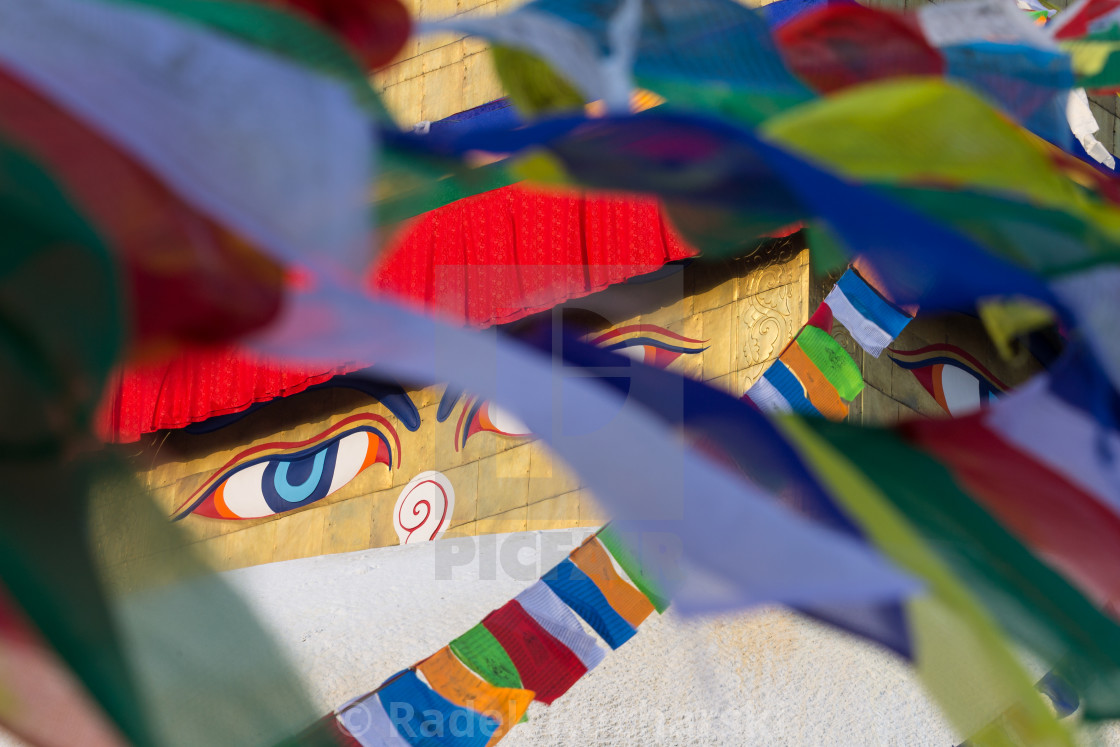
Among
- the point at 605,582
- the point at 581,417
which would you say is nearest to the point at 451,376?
the point at 581,417

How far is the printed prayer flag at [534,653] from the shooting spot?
278 centimetres

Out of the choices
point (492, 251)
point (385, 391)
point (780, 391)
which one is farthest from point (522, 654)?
point (385, 391)

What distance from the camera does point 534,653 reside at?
2805mm

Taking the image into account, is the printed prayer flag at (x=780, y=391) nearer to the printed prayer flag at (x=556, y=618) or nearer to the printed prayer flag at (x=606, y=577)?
the printed prayer flag at (x=606, y=577)

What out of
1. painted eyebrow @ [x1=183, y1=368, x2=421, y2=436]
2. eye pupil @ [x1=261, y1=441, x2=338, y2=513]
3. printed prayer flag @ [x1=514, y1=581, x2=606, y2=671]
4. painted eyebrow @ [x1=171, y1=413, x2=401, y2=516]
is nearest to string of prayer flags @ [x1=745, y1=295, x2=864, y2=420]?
printed prayer flag @ [x1=514, y1=581, x2=606, y2=671]

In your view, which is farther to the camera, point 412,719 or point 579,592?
point 579,592

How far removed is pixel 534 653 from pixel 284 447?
157 inches

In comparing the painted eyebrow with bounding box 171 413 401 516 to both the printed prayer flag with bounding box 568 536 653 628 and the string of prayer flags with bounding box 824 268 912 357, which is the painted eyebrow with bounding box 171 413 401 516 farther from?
the printed prayer flag with bounding box 568 536 653 628

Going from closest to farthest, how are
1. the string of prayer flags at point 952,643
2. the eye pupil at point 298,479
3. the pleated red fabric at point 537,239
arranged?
the string of prayer flags at point 952,643, the pleated red fabric at point 537,239, the eye pupil at point 298,479

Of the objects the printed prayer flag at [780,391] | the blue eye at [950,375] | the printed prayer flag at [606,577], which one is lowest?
the blue eye at [950,375]

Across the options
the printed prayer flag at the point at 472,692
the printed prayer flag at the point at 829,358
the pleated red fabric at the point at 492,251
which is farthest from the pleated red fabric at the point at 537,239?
the printed prayer flag at the point at 472,692

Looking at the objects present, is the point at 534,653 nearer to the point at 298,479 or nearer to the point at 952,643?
the point at 952,643

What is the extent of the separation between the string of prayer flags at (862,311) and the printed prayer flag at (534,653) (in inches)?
53.4

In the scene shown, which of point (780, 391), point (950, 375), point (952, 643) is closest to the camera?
point (952, 643)
